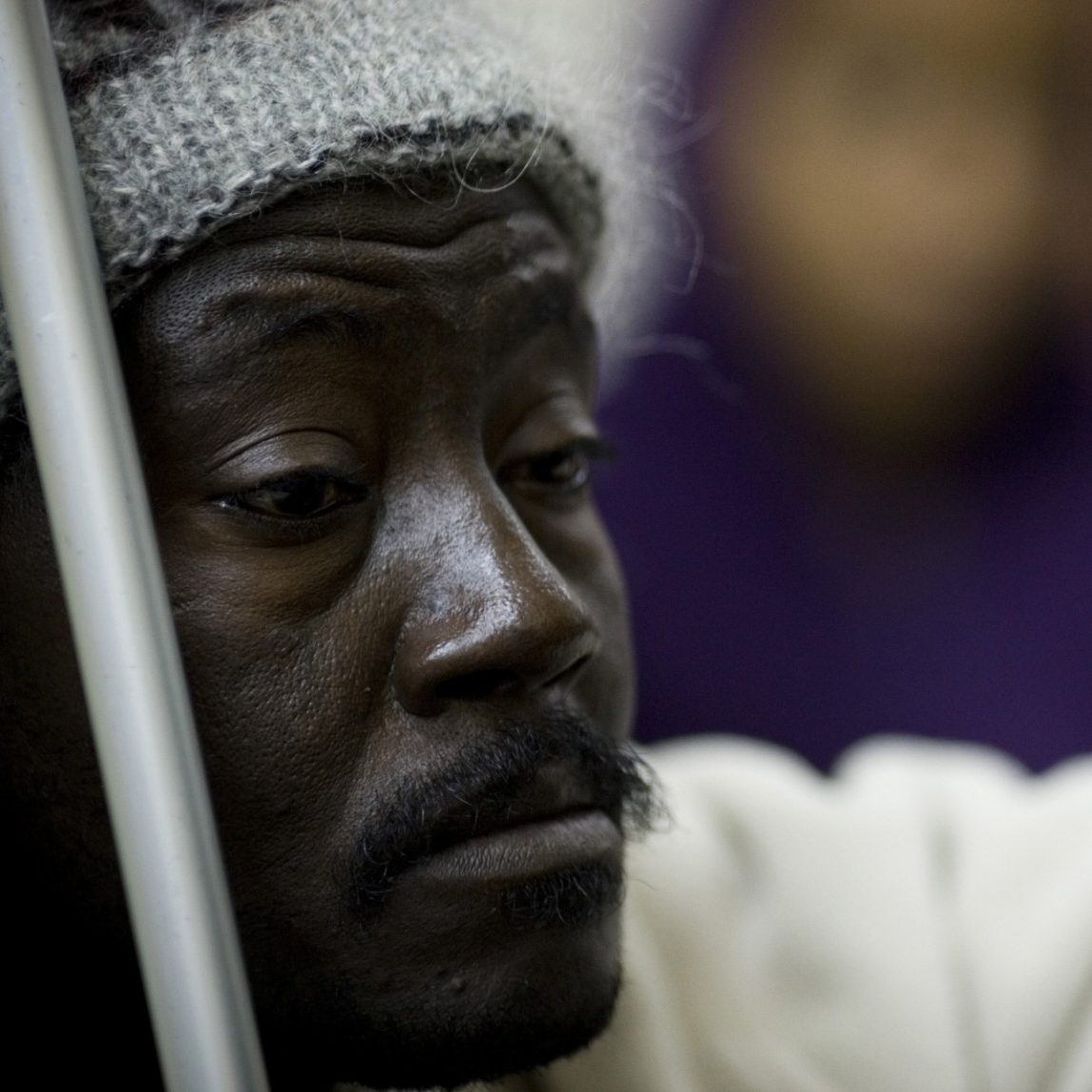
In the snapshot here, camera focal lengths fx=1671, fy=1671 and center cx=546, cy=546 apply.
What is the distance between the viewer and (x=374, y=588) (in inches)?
47.0

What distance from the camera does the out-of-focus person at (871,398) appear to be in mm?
2861

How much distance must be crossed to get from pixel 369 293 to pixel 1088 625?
193 centimetres

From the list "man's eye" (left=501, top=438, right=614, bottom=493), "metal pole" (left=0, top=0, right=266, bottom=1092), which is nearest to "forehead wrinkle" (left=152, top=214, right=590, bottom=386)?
"man's eye" (left=501, top=438, right=614, bottom=493)

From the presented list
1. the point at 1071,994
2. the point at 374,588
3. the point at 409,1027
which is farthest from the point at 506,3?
the point at 1071,994

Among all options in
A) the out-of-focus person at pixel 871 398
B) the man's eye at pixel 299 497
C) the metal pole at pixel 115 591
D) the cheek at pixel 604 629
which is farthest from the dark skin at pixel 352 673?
the out-of-focus person at pixel 871 398

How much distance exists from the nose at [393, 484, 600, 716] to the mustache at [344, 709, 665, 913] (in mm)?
35

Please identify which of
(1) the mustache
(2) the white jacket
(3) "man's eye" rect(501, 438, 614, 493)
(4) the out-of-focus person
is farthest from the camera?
(4) the out-of-focus person

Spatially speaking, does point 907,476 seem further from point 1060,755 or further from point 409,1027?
point 409,1027

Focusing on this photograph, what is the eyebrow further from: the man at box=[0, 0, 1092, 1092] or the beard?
the beard

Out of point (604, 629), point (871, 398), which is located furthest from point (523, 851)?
point (871, 398)

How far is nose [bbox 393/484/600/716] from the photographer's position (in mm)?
1150

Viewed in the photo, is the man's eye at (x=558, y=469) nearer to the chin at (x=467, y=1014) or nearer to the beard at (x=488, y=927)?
the beard at (x=488, y=927)

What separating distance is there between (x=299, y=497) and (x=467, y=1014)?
1.26 ft

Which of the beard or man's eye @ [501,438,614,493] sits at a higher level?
man's eye @ [501,438,614,493]
